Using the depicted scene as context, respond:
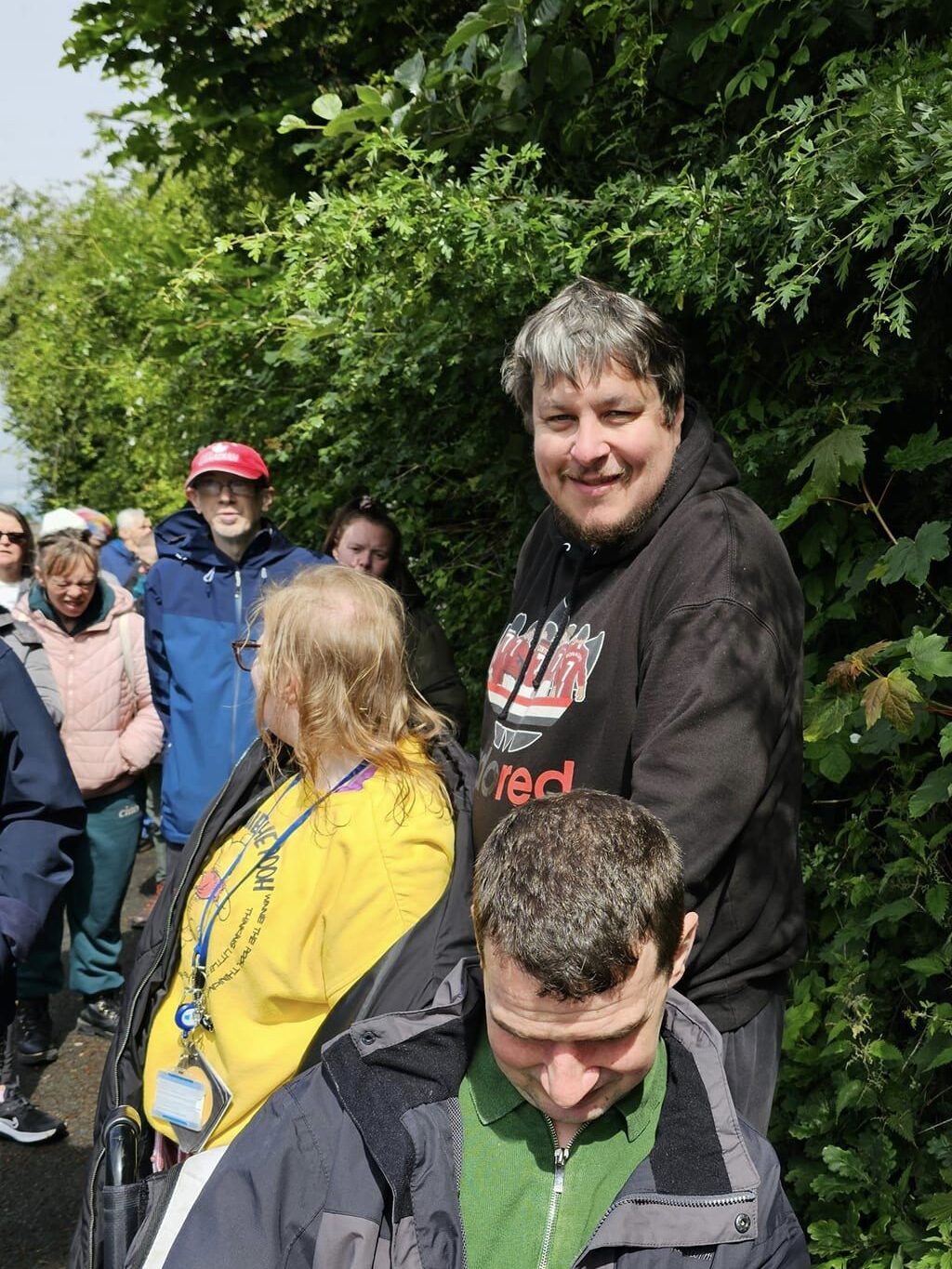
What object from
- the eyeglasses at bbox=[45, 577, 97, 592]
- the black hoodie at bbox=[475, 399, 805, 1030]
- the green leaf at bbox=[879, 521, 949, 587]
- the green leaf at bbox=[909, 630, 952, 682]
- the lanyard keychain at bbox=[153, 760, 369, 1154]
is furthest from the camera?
the eyeglasses at bbox=[45, 577, 97, 592]

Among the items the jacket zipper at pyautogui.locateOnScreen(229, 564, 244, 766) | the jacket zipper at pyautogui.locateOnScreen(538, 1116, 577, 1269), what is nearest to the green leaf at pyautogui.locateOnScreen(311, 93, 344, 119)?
the jacket zipper at pyautogui.locateOnScreen(229, 564, 244, 766)

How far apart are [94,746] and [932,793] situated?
142 inches

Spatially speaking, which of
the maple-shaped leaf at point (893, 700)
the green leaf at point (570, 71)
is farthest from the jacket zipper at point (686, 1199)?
the green leaf at point (570, 71)

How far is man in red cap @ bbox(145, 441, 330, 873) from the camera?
4.27 m

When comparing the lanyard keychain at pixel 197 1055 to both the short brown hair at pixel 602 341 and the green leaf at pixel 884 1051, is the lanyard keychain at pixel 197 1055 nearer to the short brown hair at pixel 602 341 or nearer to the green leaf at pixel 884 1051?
the short brown hair at pixel 602 341

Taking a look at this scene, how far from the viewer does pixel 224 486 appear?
440 centimetres

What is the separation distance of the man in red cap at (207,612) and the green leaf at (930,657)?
218 centimetres

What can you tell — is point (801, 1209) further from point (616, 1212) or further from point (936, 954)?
point (616, 1212)

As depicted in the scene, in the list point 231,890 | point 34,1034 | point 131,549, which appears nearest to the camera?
point 231,890

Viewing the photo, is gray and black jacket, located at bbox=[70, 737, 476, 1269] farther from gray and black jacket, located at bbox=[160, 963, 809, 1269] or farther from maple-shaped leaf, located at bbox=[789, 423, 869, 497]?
maple-shaped leaf, located at bbox=[789, 423, 869, 497]

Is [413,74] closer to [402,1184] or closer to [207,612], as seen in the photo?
[207,612]

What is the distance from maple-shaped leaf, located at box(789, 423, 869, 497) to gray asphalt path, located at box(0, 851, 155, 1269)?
9.87 feet

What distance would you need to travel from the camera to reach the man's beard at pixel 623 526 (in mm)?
2166

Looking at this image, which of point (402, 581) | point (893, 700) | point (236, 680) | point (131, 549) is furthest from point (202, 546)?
point (131, 549)
